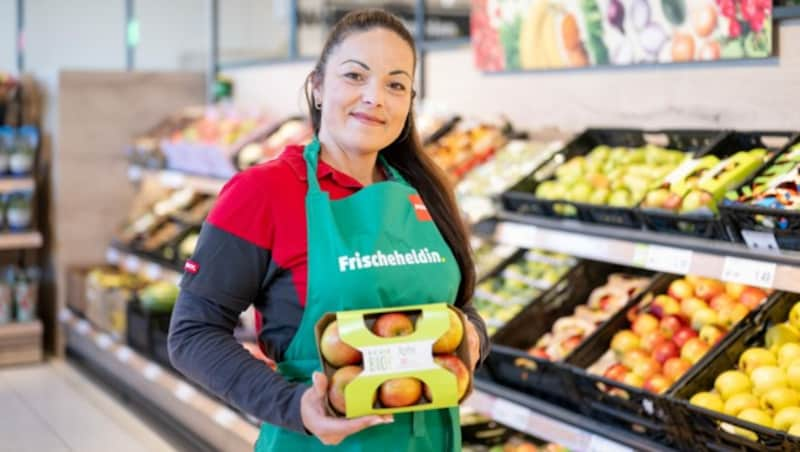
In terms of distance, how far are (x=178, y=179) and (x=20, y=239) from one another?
1.20m

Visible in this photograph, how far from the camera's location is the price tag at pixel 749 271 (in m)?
2.46

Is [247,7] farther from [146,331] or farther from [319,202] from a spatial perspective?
[319,202]

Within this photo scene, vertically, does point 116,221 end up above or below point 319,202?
below

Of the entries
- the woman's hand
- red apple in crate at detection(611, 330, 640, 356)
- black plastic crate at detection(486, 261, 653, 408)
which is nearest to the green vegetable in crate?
black plastic crate at detection(486, 261, 653, 408)

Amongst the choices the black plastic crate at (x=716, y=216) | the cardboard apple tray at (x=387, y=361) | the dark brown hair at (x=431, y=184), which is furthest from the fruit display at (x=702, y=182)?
the cardboard apple tray at (x=387, y=361)

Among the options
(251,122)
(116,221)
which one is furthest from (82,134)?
(251,122)

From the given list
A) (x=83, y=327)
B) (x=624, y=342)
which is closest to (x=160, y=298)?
(x=83, y=327)

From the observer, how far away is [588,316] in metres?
3.35

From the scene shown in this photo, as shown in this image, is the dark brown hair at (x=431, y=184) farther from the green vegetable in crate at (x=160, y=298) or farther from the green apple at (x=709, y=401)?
the green vegetable in crate at (x=160, y=298)

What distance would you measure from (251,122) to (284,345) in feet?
13.1

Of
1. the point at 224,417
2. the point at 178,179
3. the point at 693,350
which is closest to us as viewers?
the point at 693,350

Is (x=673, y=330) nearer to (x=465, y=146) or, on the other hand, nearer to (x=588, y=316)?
(x=588, y=316)

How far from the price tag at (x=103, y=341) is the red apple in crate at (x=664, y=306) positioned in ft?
11.6

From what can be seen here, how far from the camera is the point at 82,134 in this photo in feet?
20.6
